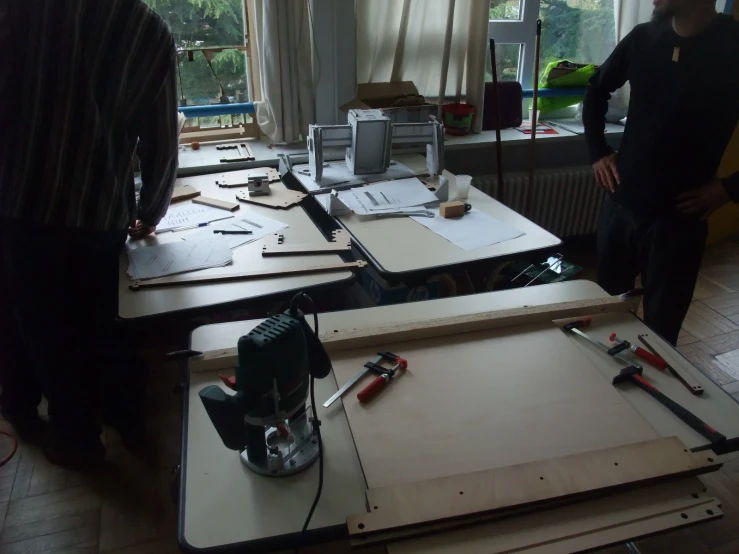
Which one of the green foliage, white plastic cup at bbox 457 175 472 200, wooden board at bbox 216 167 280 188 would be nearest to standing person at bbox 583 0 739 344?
white plastic cup at bbox 457 175 472 200

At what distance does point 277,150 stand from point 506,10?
1517 millimetres

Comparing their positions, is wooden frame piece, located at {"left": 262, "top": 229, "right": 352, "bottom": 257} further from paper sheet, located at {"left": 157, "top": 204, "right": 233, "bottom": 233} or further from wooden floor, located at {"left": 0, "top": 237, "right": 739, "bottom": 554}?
wooden floor, located at {"left": 0, "top": 237, "right": 739, "bottom": 554}

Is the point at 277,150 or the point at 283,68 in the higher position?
the point at 283,68

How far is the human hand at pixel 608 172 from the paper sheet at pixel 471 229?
35cm

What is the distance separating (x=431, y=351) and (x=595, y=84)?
126 centimetres

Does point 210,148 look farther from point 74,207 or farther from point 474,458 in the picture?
point 474,458

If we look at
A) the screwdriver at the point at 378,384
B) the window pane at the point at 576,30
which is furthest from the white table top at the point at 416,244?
the window pane at the point at 576,30

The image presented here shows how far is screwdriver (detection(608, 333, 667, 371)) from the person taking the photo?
1142mm

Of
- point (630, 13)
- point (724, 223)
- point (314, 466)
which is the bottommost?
point (724, 223)

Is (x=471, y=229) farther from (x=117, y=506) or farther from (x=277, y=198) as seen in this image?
(x=117, y=506)

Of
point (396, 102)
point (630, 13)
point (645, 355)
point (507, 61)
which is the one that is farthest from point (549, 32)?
point (645, 355)

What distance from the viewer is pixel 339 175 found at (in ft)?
7.16

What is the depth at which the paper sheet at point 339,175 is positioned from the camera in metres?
2.11

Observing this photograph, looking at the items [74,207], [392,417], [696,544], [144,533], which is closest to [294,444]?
[392,417]
